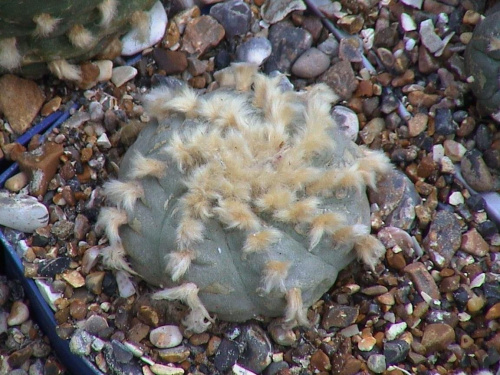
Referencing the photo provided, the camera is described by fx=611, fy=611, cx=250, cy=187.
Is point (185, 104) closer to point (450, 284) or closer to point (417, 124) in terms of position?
point (417, 124)

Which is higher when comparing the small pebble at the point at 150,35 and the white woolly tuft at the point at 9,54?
the white woolly tuft at the point at 9,54

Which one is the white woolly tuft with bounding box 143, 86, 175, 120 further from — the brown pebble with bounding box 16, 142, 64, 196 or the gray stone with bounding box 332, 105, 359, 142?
the gray stone with bounding box 332, 105, 359, 142

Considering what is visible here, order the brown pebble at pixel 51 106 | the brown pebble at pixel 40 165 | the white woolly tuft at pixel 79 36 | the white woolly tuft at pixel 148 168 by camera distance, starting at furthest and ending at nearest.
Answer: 1. the brown pebble at pixel 51 106
2. the brown pebble at pixel 40 165
3. the white woolly tuft at pixel 79 36
4. the white woolly tuft at pixel 148 168

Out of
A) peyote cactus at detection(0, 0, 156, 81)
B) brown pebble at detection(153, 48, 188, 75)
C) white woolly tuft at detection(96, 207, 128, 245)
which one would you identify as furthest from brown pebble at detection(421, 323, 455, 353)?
peyote cactus at detection(0, 0, 156, 81)

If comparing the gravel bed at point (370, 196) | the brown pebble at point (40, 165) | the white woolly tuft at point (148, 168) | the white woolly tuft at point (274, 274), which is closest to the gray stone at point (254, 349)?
the gravel bed at point (370, 196)

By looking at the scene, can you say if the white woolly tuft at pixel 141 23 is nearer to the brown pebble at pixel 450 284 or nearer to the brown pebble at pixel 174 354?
the brown pebble at pixel 174 354

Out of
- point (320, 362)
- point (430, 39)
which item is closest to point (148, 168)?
point (320, 362)
